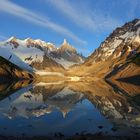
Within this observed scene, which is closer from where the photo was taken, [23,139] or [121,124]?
[23,139]

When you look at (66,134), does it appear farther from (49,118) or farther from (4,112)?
(4,112)

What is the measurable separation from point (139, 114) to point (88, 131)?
2022 centimetres

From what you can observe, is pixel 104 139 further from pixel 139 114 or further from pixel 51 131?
pixel 139 114

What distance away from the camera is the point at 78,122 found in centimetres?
6362

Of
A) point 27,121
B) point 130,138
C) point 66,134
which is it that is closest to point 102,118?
point 27,121

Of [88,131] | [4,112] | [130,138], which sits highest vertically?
[4,112]

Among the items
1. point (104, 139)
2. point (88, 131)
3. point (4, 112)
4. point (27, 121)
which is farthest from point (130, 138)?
point (4, 112)

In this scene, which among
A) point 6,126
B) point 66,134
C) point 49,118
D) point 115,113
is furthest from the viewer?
point 115,113

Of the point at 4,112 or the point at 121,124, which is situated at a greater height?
the point at 4,112

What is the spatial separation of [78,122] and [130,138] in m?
19.1

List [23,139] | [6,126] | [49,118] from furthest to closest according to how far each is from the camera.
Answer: [49,118]
[6,126]
[23,139]

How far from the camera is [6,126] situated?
57750 millimetres

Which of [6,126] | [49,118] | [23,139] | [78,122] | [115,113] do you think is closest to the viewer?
[23,139]

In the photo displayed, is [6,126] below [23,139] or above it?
above
